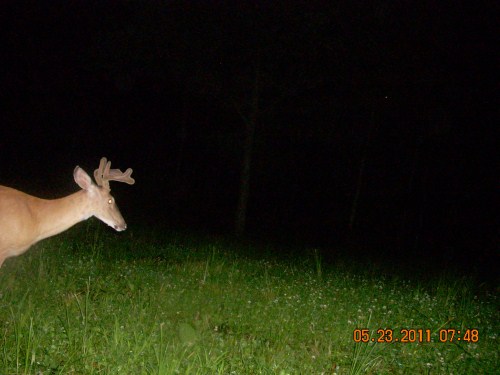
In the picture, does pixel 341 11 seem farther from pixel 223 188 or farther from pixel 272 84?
pixel 223 188

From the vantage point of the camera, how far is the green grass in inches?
182

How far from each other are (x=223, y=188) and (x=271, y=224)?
347 inches

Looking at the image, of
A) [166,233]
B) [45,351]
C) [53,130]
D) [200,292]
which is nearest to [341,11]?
[166,233]

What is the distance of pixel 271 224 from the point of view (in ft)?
71.5

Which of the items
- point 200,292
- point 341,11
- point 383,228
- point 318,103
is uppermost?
point 341,11

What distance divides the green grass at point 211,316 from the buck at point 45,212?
0.64m

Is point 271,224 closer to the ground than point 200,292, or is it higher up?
closer to the ground
